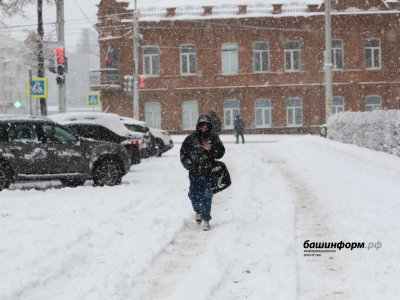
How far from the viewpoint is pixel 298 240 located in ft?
26.5

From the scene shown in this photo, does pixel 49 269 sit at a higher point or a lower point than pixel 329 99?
lower

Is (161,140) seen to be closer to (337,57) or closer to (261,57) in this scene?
(261,57)

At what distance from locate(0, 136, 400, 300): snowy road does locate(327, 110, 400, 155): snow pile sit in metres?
3.66

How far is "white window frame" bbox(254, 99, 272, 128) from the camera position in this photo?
4506cm

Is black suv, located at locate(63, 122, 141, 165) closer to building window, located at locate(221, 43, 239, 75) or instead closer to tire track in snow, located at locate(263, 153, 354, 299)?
tire track in snow, located at locate(263, 153, 354, 299)

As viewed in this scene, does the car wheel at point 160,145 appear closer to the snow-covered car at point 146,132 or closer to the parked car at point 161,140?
the parked car at point 161,140

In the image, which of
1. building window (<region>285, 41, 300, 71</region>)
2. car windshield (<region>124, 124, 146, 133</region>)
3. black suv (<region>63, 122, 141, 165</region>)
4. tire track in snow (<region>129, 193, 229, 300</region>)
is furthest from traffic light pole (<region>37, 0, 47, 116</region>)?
building window (<region>285, 41, 300, 71</region>)

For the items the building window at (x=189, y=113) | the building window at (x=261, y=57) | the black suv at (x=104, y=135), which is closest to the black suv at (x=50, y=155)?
the black suv at (x=104, y=135)

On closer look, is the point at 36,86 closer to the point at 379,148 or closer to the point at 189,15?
the point at 379,148

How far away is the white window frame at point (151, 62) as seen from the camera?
150ft

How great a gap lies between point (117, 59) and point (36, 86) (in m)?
25.5

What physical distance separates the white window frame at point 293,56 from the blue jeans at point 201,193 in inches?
1459

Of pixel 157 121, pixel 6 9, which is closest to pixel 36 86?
pixel 6 9

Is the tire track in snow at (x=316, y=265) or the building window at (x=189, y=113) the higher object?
the building window at (x=189, y=113)
